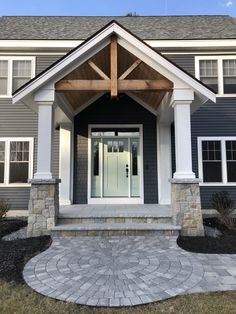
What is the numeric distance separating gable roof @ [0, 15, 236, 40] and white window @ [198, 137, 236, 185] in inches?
144

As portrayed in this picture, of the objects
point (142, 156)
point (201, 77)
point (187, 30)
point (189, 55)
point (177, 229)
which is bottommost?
point (177, 229)

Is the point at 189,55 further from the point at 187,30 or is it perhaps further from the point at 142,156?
the point at 142,156

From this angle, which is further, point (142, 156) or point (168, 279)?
point (142, 156)

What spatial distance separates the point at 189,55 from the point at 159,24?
110 inches

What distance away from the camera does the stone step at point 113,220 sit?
21.5ft

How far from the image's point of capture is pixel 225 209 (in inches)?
297

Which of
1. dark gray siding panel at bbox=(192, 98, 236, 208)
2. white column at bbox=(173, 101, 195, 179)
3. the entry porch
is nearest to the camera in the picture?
the entry porch

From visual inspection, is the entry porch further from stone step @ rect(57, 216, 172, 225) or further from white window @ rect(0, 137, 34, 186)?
white window @ rect(0, 137, 34, 186)

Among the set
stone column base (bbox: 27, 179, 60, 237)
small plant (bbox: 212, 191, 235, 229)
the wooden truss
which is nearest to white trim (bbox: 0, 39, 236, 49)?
the wooden truss

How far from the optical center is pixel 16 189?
9508 mm

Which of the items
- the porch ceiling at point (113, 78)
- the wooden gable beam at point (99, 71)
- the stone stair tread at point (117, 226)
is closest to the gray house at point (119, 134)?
the porch ceiling at point (113, 78)

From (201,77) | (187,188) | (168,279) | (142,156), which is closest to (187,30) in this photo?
(201,77)

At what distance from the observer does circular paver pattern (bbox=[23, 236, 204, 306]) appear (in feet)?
11.7

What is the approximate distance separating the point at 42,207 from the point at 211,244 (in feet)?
11.9
